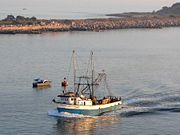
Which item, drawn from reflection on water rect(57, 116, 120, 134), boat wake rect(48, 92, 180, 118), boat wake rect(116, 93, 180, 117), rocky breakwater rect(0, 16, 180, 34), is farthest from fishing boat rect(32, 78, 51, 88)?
rocky breakwater rect(0, 16, 180, 34)

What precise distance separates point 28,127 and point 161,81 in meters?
21.5

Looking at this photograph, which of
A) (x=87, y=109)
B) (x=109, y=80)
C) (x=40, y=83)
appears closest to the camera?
(x=87, y=109)

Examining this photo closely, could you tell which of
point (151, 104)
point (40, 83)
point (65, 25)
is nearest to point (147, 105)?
point (151, 104)

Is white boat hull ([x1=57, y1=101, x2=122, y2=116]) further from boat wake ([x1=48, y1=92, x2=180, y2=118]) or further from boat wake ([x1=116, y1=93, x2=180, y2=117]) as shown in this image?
boat wake ([x1=116, y1=93, x2=180, y2=117])

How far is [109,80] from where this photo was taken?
197 feet

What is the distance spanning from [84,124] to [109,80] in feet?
55.2

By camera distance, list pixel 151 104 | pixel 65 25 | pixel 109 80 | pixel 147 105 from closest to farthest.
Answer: pixel 147 105, pixel 151 104, pixel 109 80, pixel 65 25

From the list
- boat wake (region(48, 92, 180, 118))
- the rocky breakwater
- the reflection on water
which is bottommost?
the reflection on water

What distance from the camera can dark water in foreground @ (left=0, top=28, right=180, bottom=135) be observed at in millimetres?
42938

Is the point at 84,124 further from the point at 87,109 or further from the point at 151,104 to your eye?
the point at 151,104

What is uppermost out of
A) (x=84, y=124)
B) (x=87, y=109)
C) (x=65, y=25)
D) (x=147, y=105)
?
(x=65, y=25)

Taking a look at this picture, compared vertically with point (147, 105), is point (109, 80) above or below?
above

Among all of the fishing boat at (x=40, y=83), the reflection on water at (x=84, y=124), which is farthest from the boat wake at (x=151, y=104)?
the fishing boat at (x=40, y=83)

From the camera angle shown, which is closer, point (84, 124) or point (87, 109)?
point (84, 124)
